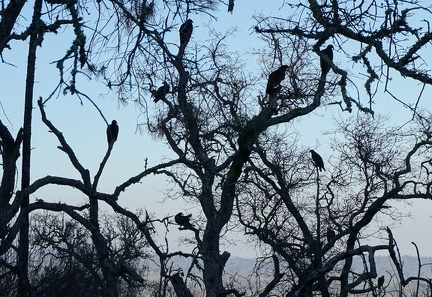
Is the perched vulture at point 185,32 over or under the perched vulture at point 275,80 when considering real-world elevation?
under

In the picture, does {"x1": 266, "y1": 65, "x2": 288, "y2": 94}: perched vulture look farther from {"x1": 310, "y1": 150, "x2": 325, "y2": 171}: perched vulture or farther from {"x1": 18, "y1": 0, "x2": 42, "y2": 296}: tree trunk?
{"x1": 18, "y1": 0, "x2": 42, "y2": 296}: tree trunk

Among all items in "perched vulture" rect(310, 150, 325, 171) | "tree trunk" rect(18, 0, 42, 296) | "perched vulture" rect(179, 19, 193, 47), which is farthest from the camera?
"perched vulture" rect(310, 150, 325, 171)

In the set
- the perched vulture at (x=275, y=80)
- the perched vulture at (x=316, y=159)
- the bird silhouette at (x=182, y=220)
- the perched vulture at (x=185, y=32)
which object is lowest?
the perched vulture at (x=185, y=32)

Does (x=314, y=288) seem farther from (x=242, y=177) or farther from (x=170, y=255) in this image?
(x=242, y=177)

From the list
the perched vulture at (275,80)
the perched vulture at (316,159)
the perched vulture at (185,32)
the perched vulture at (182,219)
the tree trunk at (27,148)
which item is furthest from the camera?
the perched vulture at (316,159)

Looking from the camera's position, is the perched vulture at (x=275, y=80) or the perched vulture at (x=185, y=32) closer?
the perched vulture at (x=185, y=32)

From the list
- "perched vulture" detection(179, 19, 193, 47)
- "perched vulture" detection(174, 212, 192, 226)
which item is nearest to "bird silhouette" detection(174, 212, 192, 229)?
"perched vulture" detection(174, 212, 192, 226)

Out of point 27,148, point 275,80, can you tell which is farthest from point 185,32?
point 275,80

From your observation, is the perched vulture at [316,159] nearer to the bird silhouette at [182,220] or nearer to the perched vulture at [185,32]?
the bird silhouette at [182,220]

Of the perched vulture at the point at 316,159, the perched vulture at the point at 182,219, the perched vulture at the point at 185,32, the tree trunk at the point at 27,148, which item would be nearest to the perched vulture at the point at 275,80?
the perched vulture at the point at 182,219

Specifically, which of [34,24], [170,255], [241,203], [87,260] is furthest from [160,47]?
[241,203]

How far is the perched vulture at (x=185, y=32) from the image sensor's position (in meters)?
6.21

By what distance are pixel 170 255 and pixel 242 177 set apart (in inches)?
464

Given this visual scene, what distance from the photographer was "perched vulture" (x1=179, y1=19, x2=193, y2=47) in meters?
6.21
